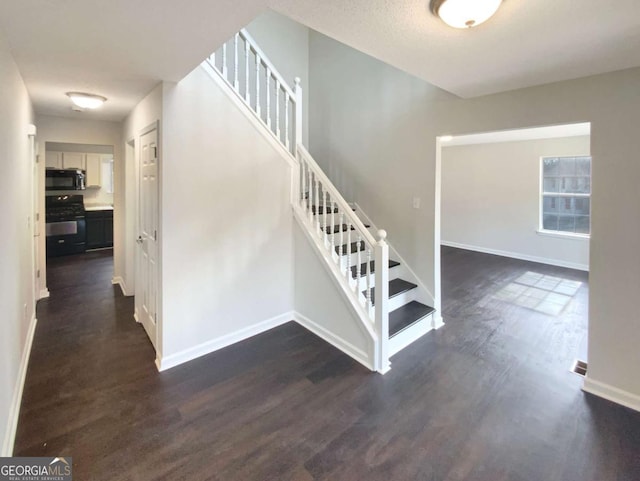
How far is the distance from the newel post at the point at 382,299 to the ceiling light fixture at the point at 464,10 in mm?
1499

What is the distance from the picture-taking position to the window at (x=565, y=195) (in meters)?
6.21

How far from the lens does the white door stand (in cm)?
294

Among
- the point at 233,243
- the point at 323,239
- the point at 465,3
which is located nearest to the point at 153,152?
the point at 233,243

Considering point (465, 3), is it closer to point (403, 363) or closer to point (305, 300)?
point (403, 363)

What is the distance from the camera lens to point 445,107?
327 cm

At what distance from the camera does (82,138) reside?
4.26 metres

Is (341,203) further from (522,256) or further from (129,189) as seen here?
(522,256)

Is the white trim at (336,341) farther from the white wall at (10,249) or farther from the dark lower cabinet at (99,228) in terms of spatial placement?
the dark lower cabinet at (99,228)

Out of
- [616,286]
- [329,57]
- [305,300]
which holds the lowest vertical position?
[305,300]

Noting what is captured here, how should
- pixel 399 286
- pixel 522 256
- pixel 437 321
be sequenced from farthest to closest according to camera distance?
1. pixel 522 256
2. pixel 399 286
3. pixel 437 321

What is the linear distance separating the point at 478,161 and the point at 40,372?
27.2ft

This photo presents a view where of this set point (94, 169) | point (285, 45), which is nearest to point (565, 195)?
point (285, 45)

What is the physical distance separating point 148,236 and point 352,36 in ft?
8.75

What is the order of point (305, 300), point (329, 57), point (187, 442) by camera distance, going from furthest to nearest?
1. point (329, 57)
2. point (305, 300)
3. point (187, 442)
